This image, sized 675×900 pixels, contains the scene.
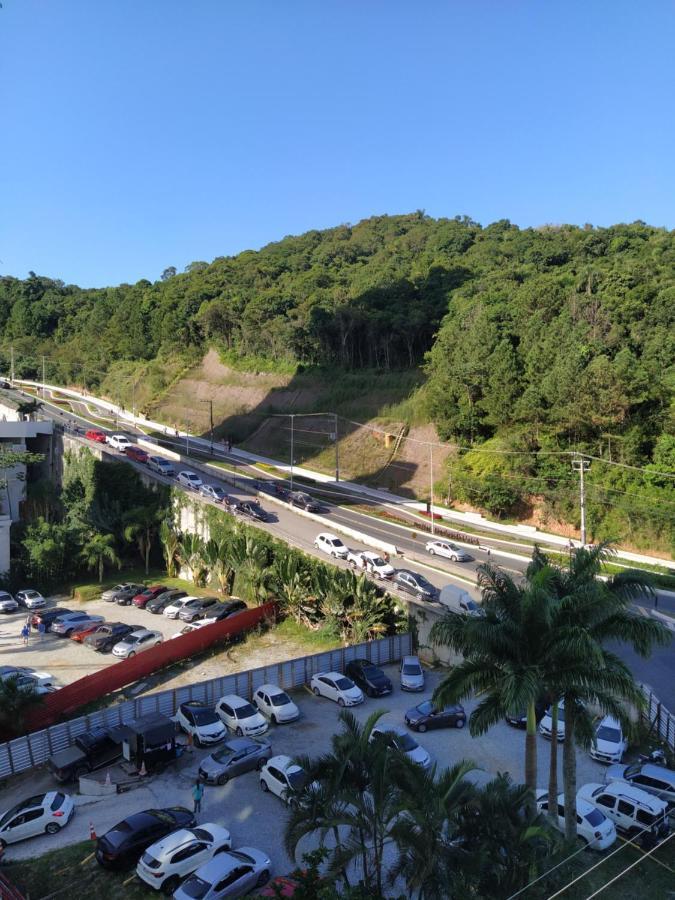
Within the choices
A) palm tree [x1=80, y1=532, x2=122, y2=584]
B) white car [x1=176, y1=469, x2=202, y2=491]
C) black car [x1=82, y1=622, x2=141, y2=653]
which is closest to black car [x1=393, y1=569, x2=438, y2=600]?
black car [x1=82, y1=622, x2=141, y2=653]

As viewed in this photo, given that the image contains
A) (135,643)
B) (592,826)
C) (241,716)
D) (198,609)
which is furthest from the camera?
(198,609)

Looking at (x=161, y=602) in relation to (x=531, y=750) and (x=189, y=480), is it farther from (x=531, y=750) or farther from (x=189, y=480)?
(x=531, y=750)

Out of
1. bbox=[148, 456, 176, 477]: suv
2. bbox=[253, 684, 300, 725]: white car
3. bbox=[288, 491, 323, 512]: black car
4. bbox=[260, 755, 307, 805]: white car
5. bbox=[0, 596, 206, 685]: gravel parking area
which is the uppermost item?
bbox=[148, 456, 176, 477]: suv

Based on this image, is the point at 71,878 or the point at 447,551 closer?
the point at 71,878

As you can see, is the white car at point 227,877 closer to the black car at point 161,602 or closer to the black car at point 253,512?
the black car at point 161,602

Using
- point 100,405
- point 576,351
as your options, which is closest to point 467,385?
point 576,351

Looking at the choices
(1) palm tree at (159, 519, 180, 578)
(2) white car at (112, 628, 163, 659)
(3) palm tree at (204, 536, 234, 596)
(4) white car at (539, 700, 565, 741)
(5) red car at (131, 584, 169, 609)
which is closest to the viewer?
(4) white car at (539, 700, 565, 741)

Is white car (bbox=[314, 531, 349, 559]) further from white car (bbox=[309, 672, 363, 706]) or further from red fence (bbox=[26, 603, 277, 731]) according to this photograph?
white car (bbox=[309, 672, 363, 706])

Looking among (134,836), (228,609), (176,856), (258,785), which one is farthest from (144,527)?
(176,856)
